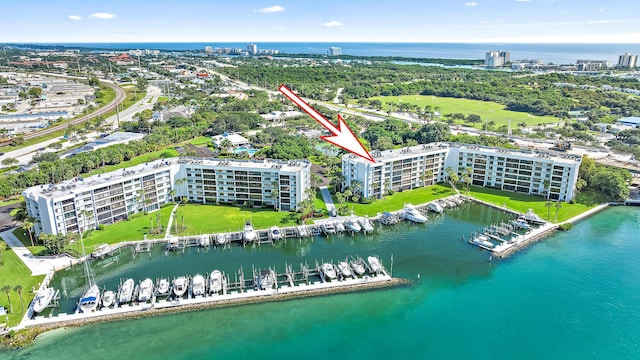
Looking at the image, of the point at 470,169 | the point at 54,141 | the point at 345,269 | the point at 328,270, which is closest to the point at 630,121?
the point at 470,169

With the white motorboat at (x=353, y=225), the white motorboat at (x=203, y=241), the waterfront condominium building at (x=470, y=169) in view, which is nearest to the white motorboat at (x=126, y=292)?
the white motorboat at (x=203, y=241)

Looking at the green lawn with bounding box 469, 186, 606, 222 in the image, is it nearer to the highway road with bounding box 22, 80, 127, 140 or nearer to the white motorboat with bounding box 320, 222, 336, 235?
the white motorboat with bounding box 320, 222, 336, 235

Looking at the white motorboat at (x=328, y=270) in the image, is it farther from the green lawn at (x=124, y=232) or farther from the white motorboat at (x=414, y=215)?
the green lawn at (x=124, y=232)

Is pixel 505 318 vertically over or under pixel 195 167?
under

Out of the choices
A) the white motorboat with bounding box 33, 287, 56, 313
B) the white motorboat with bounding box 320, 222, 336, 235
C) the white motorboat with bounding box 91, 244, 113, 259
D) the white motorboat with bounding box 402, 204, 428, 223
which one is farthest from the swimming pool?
the white motorboat with bounding box 33, 287, 56, 313

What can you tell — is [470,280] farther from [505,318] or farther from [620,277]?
[620,277]

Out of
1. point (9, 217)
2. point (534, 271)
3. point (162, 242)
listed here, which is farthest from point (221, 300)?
point (9, 217)
